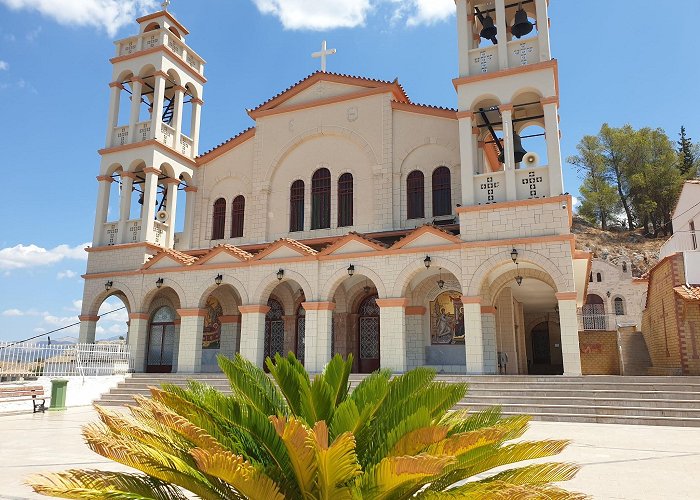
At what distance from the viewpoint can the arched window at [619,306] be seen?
42.8m

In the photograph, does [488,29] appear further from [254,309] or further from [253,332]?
[253,332]

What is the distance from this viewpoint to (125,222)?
21.0 meters

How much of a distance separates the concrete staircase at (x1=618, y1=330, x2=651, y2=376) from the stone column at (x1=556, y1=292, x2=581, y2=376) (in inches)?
490

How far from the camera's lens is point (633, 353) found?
25.5 m

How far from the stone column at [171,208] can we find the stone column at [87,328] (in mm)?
3897

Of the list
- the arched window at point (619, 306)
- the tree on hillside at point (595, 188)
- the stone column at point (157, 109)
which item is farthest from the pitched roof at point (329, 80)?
the tree on hillside at point (595, 188)

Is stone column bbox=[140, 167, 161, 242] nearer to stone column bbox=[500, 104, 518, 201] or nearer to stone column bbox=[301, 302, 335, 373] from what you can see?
stone column bbox=[301, 302, 335, 373]

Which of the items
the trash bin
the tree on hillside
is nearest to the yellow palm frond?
the trash bin

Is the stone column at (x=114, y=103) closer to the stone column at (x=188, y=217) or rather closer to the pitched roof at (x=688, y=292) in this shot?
the stone column at (x=188, y=217)

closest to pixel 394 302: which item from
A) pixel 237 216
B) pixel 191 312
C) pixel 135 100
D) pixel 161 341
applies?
pixel 191 312

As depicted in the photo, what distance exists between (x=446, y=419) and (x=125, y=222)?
753 inches

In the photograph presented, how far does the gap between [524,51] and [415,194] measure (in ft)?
18.7

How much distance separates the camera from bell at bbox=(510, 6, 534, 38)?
16922 millimetres

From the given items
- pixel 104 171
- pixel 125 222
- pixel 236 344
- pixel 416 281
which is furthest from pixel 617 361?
pixel 104 171
